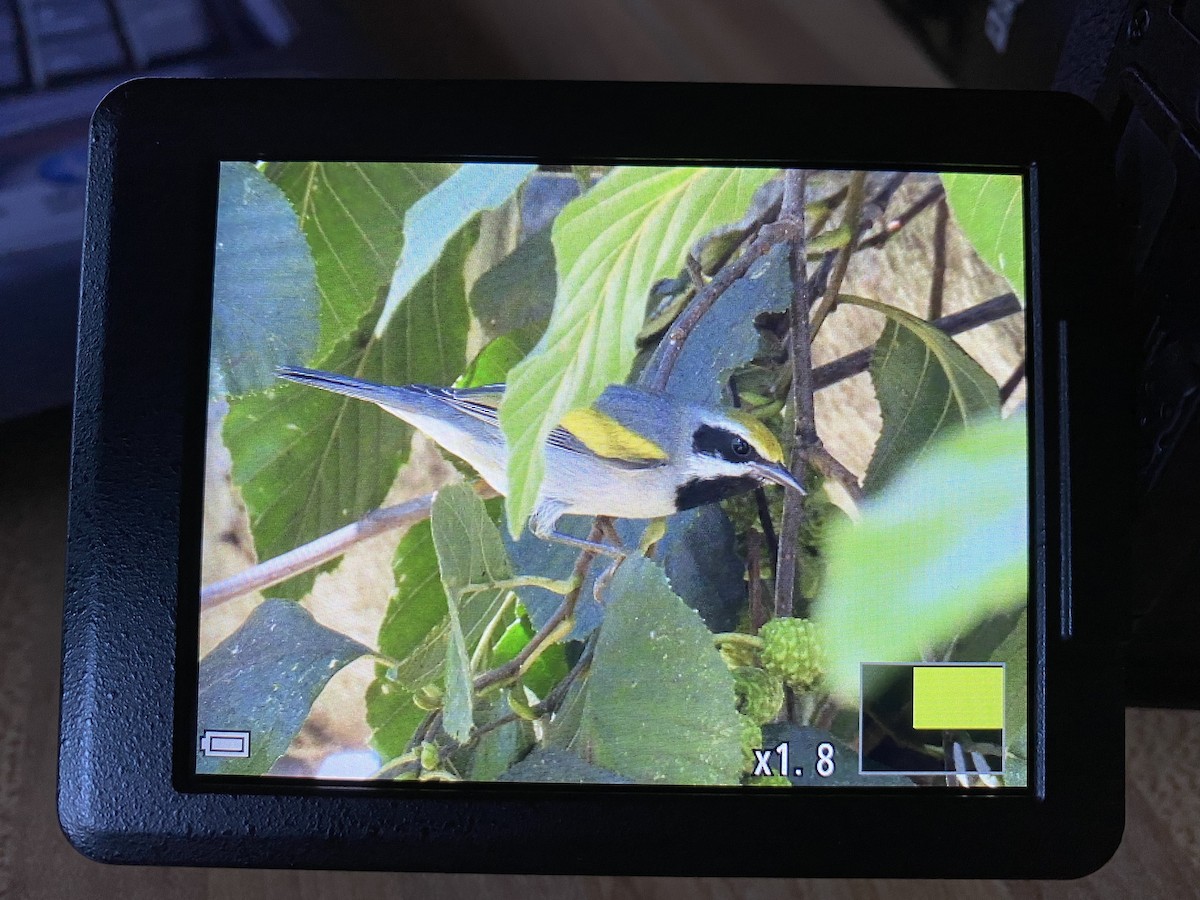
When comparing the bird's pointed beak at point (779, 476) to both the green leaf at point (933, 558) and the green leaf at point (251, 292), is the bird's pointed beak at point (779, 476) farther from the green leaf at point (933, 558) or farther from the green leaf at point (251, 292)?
the green leaf at point (251, 292)

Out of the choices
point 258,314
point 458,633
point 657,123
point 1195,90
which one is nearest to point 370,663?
point 458,633

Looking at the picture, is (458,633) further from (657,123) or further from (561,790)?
(657,123)

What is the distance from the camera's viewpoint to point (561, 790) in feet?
1.30

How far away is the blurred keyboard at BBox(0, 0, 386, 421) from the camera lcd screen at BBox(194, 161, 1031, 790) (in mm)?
190

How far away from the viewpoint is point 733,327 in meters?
0.40

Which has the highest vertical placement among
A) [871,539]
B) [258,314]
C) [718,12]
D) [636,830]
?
[718,12]

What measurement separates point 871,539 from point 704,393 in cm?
10

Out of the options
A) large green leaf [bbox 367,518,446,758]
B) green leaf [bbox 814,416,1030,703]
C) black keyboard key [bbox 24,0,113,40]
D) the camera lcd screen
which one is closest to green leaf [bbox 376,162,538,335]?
the camera lcd screen

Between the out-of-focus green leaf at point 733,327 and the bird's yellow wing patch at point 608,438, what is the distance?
0.03m

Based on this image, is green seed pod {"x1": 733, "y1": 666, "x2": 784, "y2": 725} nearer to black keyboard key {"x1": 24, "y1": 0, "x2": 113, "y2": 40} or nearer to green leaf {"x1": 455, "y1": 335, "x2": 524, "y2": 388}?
green leaf {"x1": 455, "y1": 335, "x2": 524, "y2": 388}

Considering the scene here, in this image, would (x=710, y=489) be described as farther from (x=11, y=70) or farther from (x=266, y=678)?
(x=11, y=70)

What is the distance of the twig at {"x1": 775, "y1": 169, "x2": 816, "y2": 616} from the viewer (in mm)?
400

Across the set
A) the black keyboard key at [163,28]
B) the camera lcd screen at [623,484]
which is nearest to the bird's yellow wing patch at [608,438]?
the camera lcd screen at [623,484]

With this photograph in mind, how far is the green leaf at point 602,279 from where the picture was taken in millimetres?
401
